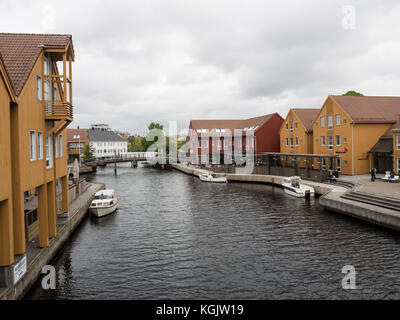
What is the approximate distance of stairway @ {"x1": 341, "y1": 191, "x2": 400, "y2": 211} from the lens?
2617 cm

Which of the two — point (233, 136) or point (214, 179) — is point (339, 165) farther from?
point (233, 136)

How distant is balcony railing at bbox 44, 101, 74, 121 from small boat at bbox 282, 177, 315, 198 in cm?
2850

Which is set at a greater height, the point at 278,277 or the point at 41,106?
the point at 41,106

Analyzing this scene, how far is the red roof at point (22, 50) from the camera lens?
1611cm

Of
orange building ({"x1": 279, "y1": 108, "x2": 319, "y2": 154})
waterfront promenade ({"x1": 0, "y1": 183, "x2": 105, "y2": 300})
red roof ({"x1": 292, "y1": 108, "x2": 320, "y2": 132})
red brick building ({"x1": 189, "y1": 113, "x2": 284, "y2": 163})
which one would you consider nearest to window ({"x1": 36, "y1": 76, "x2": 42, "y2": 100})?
waterfront promenade ({"x1": 0, "y1": 183, "x2": 105, "y2": 300})

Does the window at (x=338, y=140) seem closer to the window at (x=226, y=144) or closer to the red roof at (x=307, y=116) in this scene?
the red roof at (x=307, y=116)

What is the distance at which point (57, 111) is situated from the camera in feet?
64.4

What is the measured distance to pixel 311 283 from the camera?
16188mm

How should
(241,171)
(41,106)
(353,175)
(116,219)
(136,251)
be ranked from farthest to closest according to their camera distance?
(241,171) < (353,175) < (116,219) < (136,251) < (41,106)

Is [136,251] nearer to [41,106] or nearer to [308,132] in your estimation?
[41,106]

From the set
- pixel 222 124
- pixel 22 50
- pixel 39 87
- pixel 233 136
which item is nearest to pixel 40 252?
pixel 39 87

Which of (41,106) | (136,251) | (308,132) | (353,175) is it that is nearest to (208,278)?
(136,251)

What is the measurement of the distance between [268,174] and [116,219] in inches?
1256

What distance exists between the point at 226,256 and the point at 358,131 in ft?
112
